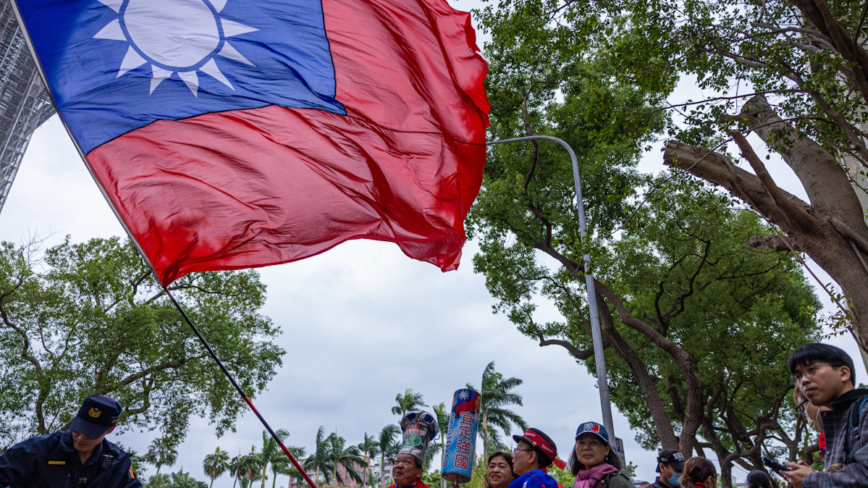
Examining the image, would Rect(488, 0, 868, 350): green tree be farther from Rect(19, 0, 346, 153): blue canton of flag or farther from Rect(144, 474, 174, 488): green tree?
Rect(144, 474, 174, 488): green tree

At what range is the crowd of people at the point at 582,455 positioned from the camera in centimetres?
241

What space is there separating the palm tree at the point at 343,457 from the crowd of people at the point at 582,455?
5490 centimetres

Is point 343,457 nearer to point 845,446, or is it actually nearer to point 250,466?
point 250,466

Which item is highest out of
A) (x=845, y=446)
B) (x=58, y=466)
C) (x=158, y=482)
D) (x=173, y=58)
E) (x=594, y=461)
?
(x=158, y=482)

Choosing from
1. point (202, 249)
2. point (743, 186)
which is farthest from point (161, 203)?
point (743, 186)

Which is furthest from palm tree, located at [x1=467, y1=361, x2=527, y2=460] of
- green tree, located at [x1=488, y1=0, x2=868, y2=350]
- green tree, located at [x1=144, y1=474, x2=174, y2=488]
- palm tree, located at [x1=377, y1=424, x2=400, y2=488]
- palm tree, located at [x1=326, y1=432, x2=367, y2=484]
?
green tree, located at [x1=144, y1=474, x2=174, y2=488]

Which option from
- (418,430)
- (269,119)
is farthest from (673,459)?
(269,119)

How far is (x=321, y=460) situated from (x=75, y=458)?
189 feet

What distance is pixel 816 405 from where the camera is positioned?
260 cm

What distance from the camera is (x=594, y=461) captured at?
4488mm

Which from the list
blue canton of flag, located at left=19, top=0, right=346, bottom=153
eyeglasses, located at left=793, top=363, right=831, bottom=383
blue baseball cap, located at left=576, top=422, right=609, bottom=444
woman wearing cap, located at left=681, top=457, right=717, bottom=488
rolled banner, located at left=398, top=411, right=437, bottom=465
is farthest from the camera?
rolled banner, located at left=398, top=411, right=437, bottom=465

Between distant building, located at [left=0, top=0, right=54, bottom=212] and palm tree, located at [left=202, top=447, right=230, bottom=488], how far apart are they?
39.6m

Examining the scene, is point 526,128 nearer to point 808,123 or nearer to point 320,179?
point 808,123

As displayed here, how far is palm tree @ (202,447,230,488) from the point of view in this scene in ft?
220
